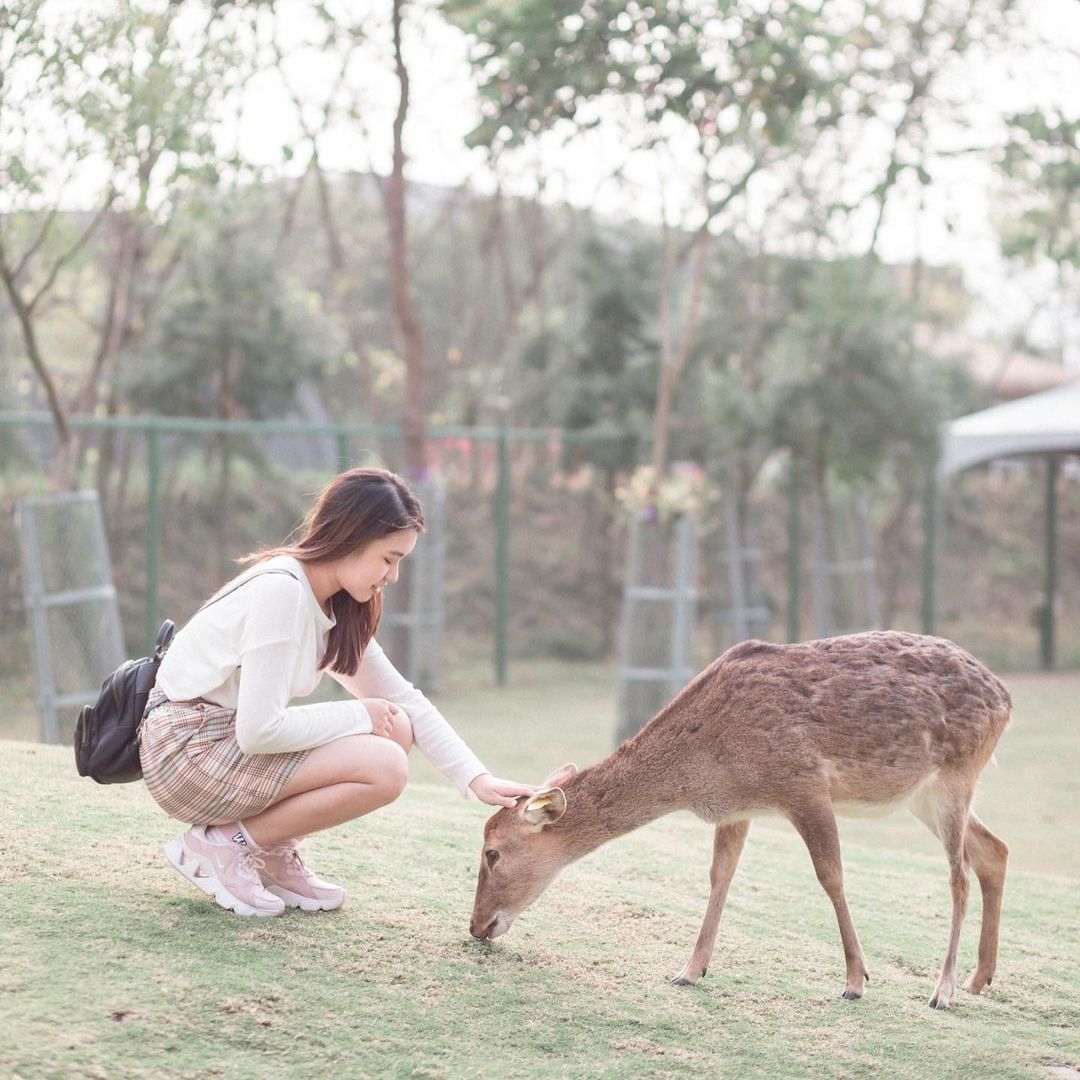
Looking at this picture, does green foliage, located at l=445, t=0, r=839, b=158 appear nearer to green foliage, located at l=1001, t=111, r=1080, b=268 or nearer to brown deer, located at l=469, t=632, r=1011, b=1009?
green foliage, located at l=1001, t=111, r=1080, b=268

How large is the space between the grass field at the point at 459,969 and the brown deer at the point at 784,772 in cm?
20

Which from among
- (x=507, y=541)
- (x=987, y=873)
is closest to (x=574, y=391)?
(x=507, y=541)

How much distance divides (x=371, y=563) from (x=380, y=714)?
18.7 inches

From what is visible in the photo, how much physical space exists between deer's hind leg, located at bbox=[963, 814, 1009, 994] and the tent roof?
1001 centimetres

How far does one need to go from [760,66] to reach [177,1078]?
27.1ft

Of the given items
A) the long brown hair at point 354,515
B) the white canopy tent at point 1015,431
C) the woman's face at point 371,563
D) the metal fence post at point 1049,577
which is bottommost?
the metal fence post at point 1049,577

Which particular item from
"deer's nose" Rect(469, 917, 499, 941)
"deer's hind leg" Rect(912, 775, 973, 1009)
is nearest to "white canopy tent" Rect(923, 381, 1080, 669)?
"deer's hind leg" Rect(912, 775, 973, 1009)

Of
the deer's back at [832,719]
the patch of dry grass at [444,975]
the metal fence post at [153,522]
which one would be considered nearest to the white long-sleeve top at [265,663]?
the patch of dry grass at [444,975]

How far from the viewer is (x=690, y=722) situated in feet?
15.6

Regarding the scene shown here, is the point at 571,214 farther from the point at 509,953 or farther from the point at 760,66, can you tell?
the point at 509,953

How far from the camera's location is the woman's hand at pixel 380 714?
4.61m

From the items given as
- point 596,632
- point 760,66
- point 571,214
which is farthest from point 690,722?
point 571,214

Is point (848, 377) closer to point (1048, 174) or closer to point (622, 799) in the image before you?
point (1048, 174)

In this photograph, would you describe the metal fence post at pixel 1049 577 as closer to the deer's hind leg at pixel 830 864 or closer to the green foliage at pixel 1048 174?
the green foliage at pixel 1048 174
